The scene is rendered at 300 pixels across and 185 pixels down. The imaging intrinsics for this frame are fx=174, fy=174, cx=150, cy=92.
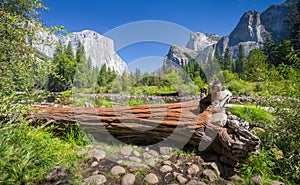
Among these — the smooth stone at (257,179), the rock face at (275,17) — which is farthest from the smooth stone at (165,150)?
the rock face at (275,17)

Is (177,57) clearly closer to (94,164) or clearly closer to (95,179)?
(94,164)

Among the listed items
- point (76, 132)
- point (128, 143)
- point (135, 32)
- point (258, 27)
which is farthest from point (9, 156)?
point (258, 27)

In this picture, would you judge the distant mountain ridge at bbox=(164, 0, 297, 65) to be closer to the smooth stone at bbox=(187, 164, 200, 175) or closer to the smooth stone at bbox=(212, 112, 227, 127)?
the smooth stone at bbox=(212, 112, 227, 127)

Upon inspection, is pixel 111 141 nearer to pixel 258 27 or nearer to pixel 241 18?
pixel 258 27

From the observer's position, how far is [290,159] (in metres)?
2.33

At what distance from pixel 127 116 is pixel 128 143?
56cm

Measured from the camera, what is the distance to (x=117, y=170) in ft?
7.35

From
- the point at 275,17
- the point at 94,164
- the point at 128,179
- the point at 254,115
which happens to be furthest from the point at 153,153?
the point at 275,17

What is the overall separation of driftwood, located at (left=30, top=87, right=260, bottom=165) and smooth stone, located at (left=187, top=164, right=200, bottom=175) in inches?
15.7

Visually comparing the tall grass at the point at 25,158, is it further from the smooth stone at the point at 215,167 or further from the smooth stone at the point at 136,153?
the smooth stone at the point at 215,167

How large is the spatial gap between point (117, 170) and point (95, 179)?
321mm

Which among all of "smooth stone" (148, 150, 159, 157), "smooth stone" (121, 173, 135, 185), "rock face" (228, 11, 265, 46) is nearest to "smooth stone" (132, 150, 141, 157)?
"smooth stone" (148, 150, 159, 157)

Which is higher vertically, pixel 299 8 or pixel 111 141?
pixel 299 8

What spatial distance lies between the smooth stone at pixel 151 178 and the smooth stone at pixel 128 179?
16 cm
